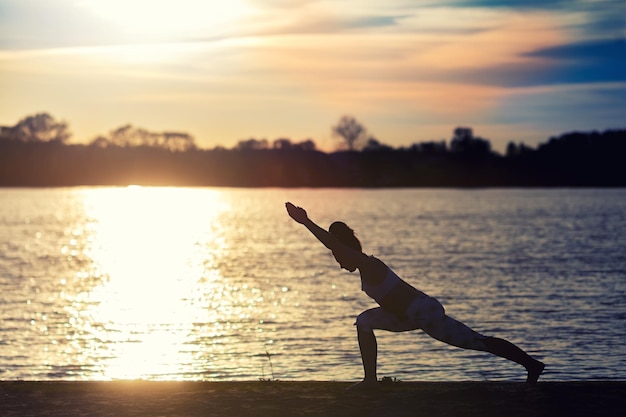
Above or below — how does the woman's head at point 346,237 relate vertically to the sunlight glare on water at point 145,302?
above

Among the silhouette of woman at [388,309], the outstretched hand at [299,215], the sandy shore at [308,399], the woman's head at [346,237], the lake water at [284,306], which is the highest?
the outstretched hand at [299,215]

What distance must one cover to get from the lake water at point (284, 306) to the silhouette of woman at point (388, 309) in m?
7.29

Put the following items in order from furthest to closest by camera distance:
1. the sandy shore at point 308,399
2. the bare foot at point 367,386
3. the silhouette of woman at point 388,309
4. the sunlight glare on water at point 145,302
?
1. the sunlight glare on water at point 145,302
2. the bare foot at point 367,386
3. the silhouette of woman at point 388,309
4. the sandy shore at point 308,399

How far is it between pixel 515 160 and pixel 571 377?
17502cm

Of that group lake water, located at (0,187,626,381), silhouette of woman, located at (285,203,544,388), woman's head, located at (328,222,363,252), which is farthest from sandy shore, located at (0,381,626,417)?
lake water, located at (0,187,626,381)

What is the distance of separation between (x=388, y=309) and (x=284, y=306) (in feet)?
71.4

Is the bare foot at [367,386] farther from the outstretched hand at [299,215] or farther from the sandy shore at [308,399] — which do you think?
the outstretched hand at [299,215]

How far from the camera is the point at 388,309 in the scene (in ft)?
34.2

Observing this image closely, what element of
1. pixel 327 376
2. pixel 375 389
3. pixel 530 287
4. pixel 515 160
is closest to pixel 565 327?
pixel 327 376

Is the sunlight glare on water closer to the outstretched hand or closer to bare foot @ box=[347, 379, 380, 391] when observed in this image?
bare foot @ box=[347, 379, 380, 391]

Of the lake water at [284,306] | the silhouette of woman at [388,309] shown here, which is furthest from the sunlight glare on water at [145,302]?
the silhouette of woman at [388,309]

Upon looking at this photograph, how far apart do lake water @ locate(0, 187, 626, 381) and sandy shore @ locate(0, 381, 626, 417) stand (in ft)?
→ 22.3

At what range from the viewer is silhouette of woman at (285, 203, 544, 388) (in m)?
10.1

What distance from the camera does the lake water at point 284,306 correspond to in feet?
68.1
